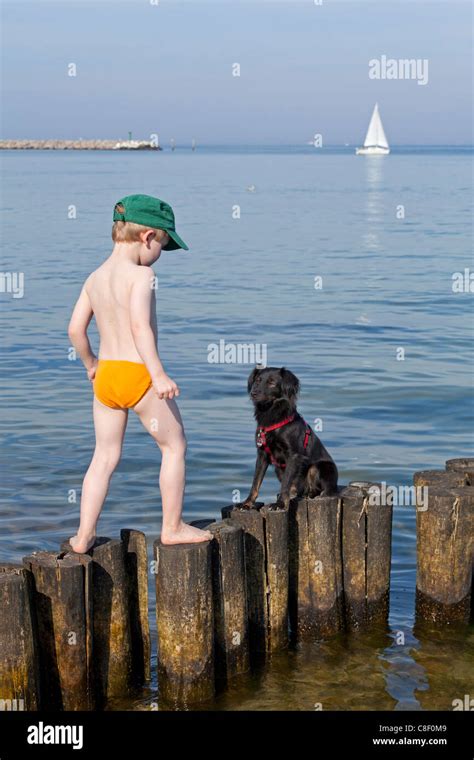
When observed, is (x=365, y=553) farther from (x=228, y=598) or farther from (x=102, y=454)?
(x=102, y=454)

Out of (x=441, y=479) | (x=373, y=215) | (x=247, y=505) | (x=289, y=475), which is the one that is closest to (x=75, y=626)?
(x=247, y=505)

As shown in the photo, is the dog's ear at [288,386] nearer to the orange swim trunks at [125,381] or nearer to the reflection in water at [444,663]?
the orange swim trunks at [125,381]

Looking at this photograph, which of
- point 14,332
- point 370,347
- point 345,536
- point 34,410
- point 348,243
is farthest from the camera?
point 348,243

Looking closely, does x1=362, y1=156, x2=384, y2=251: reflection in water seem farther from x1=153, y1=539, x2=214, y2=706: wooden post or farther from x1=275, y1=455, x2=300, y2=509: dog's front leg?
x1=153, y1=539, x2=214, y2=706: wooden post

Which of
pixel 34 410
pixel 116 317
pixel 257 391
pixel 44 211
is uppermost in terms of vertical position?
pixel 44 211

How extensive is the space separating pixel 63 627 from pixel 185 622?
71 centimetres

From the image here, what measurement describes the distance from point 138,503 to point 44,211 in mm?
36103

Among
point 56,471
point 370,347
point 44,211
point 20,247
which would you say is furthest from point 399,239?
point 56,471

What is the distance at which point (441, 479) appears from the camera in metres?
7.56

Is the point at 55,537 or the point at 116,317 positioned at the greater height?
the point at 116,317

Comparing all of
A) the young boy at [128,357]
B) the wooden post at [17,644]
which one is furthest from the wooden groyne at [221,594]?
the young boy at [128,357]

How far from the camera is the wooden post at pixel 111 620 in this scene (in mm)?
6199
